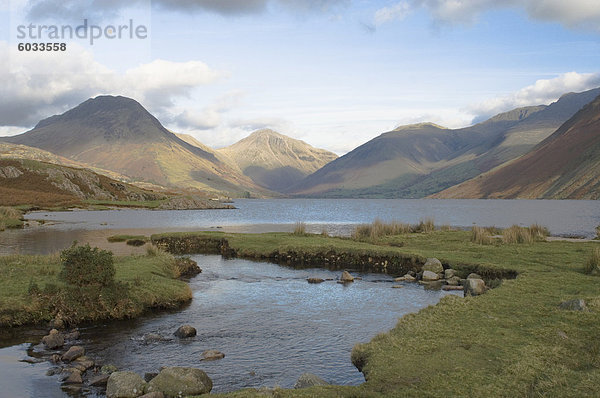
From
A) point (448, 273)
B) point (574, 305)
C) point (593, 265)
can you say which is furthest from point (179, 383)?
point (593, 265)

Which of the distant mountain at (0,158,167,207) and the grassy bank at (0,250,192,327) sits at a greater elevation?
the distant mountain at (0,158,167,207)

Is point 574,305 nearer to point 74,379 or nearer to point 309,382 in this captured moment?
point 309,382

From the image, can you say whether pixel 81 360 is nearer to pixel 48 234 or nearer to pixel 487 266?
pixel 487 266

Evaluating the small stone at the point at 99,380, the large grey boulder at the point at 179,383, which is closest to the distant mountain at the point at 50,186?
the small stone at the point at 99,380

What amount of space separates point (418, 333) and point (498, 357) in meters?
3.66

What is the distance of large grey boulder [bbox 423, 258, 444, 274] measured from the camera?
36.1 meters

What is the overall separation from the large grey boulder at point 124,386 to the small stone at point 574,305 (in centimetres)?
1831

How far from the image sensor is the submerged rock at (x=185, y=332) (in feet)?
69.7

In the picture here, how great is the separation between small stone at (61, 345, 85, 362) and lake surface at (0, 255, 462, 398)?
50 centimetres

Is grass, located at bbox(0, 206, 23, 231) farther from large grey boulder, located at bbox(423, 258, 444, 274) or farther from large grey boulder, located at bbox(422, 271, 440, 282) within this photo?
large grey boulder, located at bbox(422, 271, 440, 282)

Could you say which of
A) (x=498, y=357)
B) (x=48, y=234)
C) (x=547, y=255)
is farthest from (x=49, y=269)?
(x=48, y=234)

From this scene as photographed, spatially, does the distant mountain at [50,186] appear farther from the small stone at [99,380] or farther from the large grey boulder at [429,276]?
the small stone at [99,380]

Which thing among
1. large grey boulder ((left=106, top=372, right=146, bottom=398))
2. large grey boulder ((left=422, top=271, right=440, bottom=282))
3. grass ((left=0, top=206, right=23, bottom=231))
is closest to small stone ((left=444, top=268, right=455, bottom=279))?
large grey boulder ((left=422, top=271, right=440, bottom=282))

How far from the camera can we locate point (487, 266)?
113 feet
